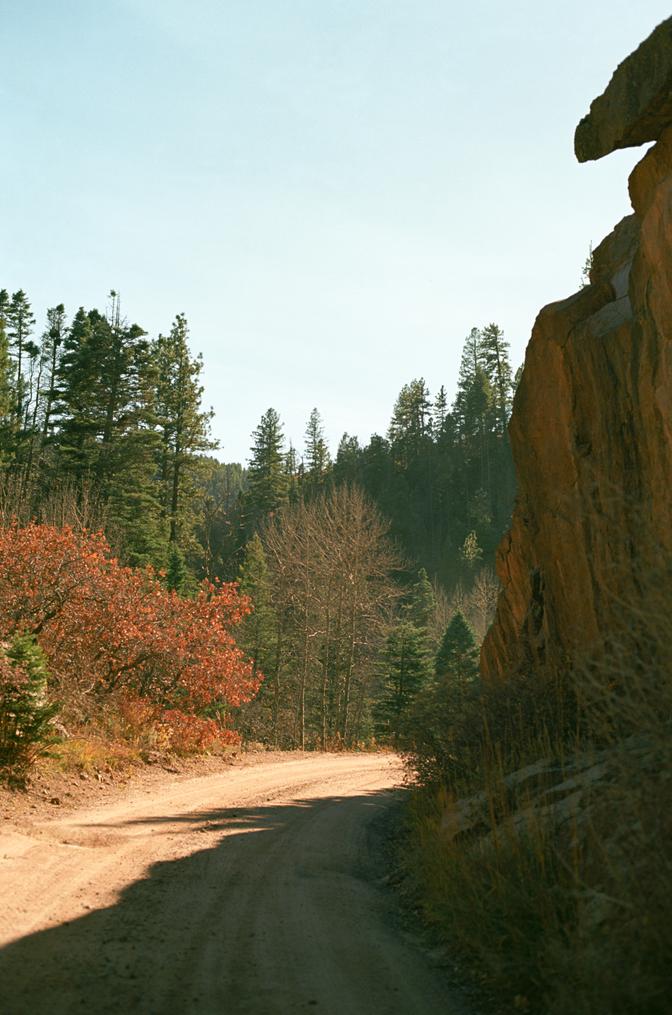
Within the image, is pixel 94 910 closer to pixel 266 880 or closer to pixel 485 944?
pixel 266 880

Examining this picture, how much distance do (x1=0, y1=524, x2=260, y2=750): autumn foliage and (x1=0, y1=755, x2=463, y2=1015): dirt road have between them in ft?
19.5

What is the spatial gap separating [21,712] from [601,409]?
9.01 m

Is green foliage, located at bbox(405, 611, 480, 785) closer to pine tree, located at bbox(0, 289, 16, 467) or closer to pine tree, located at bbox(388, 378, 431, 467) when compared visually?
pine tree, located at bbox(0, 289, 16, 467)

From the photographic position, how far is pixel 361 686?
131 feet

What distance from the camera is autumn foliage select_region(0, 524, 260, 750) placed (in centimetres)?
1730

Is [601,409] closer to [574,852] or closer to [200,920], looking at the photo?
[574,852]

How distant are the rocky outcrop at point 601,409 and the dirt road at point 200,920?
123 inches

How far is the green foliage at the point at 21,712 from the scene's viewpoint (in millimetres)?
12594

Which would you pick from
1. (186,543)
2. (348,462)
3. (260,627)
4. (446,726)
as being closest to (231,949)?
(446,726)

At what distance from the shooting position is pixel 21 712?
1280 centimetres

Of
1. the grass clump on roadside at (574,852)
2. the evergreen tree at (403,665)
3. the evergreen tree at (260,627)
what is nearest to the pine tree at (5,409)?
the evergreen tree at (260,627)

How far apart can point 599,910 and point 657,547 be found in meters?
2.01

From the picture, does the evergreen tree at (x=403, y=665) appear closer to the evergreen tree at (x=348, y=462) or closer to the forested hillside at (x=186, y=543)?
the forested hillside at (x=186, y=543)

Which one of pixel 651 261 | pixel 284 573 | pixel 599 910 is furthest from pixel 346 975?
pixel 284 573
